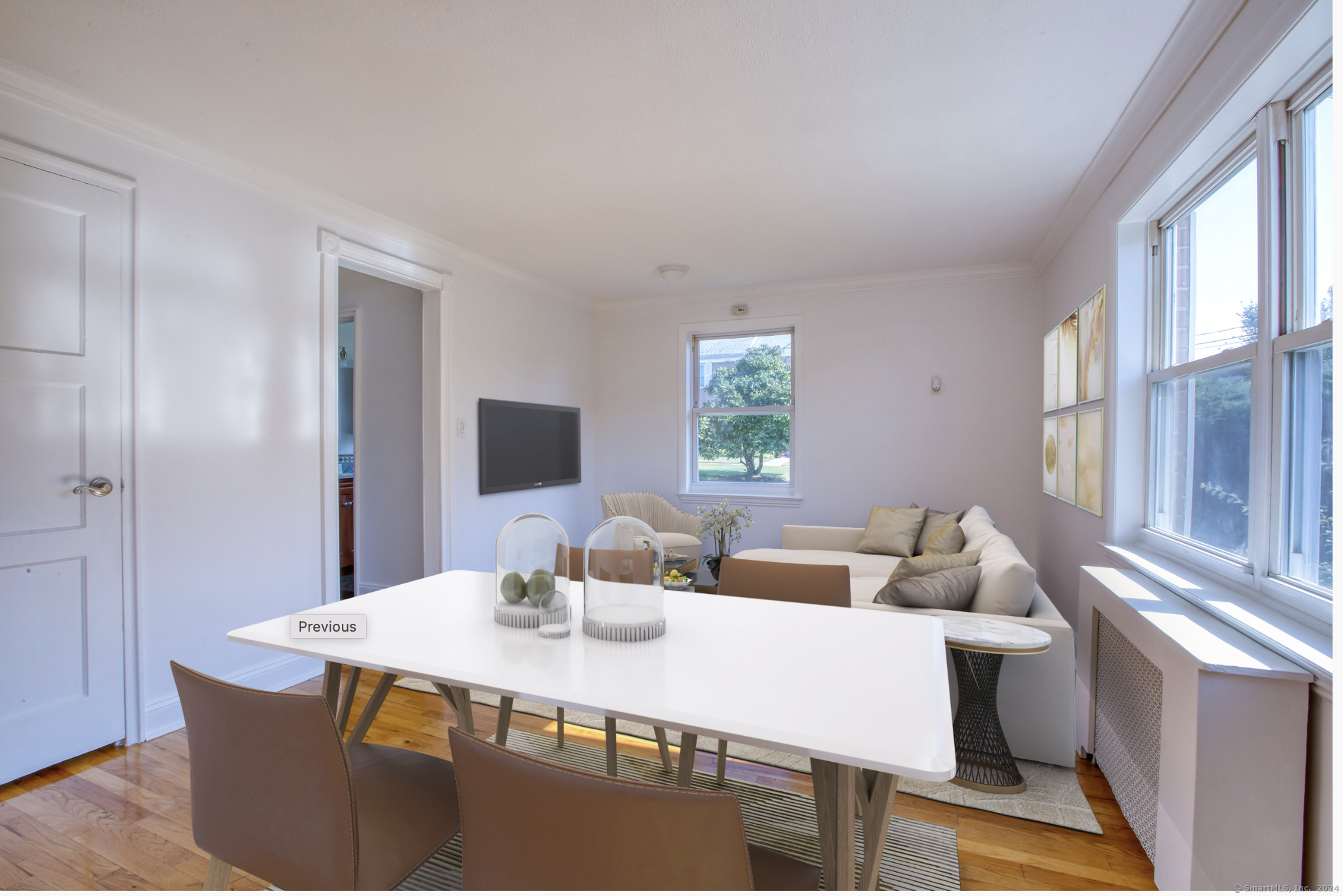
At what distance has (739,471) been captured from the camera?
5746 mm

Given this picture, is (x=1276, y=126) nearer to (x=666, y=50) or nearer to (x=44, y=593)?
(x=666, y=50)

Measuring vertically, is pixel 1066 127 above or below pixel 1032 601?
above

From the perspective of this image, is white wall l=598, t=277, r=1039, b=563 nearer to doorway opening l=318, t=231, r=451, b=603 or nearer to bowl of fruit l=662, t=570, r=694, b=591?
bowl of fruit l=662, t=570, r=694, b=591

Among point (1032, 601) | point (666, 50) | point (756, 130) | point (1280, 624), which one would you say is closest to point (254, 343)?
point (666, 50)

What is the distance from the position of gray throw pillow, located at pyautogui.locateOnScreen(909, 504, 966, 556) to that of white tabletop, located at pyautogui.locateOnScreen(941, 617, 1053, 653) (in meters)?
2.19

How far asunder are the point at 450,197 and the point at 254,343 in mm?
1255

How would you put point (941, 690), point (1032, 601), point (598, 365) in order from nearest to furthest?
point (941, 690)
point (1032, 601)
point (598, 365)

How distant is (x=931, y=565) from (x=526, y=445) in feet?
10.8

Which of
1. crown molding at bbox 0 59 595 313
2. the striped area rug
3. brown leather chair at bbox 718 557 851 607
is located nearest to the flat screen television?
crown molding at bbox 0 59 595 313

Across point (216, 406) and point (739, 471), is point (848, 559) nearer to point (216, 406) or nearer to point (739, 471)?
point (739, 471)

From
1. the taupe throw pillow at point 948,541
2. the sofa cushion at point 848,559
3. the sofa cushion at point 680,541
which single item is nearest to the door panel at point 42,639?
the sofa cushion at point 848,559

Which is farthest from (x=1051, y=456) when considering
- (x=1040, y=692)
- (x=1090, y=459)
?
(x=1040, y=692)

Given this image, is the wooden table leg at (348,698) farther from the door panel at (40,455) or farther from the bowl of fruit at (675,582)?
the bowl of fruit at (675,582)

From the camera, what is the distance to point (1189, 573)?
2160mm
